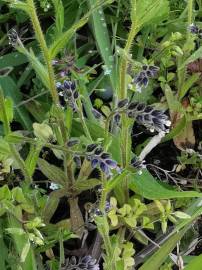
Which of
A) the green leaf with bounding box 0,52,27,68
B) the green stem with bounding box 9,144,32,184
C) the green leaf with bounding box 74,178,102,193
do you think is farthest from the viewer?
the green leaf with bounding box 0,52,27,68

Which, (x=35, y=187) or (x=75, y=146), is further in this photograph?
(x=35, y=187)

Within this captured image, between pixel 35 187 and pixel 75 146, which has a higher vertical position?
pixel 75 146

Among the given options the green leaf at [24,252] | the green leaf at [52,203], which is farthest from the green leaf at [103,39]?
the green leaf at [24,252]

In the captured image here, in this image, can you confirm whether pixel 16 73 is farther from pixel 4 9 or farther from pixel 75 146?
pixel 75 146

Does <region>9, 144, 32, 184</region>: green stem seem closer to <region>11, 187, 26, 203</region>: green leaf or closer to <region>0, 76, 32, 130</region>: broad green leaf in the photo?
<region>11, 187, 26, 203</region>: green leaf

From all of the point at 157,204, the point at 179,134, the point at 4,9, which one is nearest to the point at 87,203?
the point at 157,204

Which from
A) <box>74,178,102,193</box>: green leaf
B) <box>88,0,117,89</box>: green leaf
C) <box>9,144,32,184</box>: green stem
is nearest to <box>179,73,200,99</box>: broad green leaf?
<box>88,0,117,89</box>: green leaf

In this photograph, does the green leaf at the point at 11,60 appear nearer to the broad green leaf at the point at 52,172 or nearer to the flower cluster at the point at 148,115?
the broad green leaf at the point at 52,172
